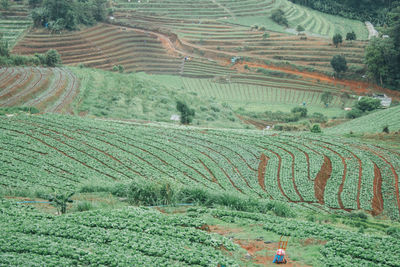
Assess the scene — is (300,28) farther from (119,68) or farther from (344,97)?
(119,68)

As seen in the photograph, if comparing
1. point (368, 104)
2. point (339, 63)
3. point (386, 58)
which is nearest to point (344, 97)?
point (339, 63)

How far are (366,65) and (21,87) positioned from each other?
46898mm

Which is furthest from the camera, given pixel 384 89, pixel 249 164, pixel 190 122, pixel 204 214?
pixel 384 89

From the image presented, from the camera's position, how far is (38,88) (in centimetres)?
3800

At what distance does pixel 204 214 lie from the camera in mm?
16000

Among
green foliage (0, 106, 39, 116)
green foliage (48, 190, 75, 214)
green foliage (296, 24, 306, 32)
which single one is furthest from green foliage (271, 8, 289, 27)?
green foliage (48, 190, 75, 214)

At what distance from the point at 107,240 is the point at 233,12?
72574mm

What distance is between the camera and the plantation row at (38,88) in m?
34.5

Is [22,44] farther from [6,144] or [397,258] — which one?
[397,258]

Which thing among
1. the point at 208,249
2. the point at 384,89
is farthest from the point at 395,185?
the point at 384,89

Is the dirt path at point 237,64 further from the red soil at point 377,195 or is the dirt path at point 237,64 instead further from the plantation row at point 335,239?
the plantation row at point 335,239

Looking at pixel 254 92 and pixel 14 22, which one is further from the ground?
pixel 14 22

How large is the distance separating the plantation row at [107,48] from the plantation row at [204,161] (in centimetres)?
3450

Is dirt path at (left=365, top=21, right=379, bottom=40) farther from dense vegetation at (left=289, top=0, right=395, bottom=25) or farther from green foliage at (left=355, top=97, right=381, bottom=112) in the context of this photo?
green foliage at (left=355, top=97, right=381, bottom=112)
